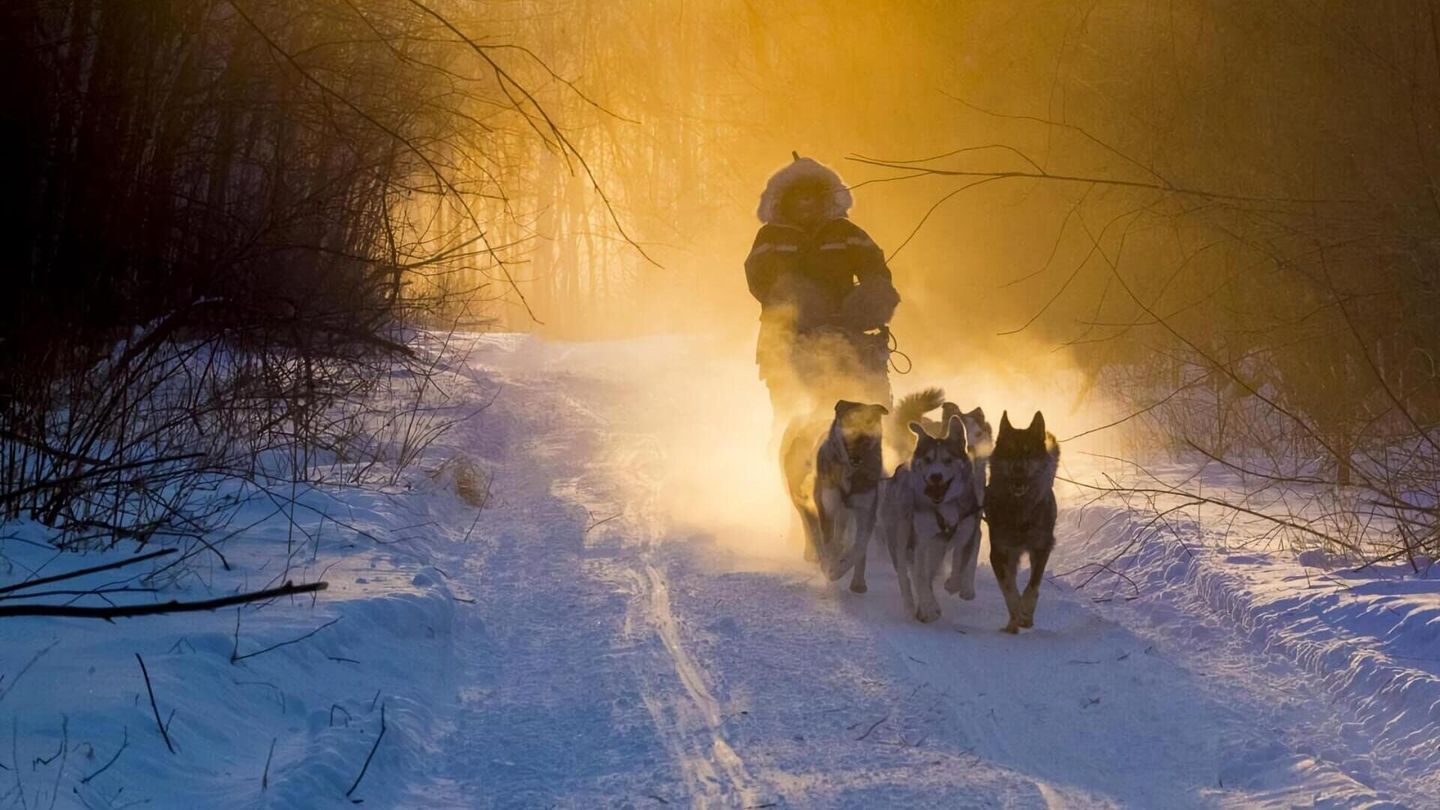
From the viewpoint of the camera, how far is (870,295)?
10.9 metres

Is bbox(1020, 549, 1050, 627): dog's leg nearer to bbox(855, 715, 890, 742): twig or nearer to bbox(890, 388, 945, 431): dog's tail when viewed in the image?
bbox(855, 715, 890, 742): twig

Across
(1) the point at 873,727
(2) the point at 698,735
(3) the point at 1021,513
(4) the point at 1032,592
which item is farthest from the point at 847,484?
(2) the point at 698,735

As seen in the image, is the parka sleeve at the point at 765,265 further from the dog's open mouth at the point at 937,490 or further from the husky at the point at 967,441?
the dog's open mouth at the point at 937,490

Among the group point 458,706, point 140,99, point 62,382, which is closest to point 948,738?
point 458,706

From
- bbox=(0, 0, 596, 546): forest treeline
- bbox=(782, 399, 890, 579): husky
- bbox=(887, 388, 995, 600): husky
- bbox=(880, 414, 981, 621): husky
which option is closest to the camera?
bbox=(0, 0, 596, 546): forest treeline

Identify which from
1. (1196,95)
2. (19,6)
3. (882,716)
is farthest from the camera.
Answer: (1196,95)

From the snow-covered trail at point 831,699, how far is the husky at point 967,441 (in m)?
0.20

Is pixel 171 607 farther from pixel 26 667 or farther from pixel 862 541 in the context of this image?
pixel 862 541

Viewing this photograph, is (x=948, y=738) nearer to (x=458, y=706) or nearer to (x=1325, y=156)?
(x=458, y=706)

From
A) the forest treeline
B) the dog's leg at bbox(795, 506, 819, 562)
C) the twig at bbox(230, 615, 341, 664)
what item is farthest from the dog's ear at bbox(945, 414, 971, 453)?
the twig at bbox(230, 615, 341, 664)

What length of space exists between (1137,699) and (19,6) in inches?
271

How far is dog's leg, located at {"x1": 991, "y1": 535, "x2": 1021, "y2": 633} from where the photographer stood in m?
7.50

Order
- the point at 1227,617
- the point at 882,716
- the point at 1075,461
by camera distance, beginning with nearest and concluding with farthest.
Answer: the point at 882,716
the point at 1227,617
the point at 1075,461

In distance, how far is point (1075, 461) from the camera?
14250 millimetres
